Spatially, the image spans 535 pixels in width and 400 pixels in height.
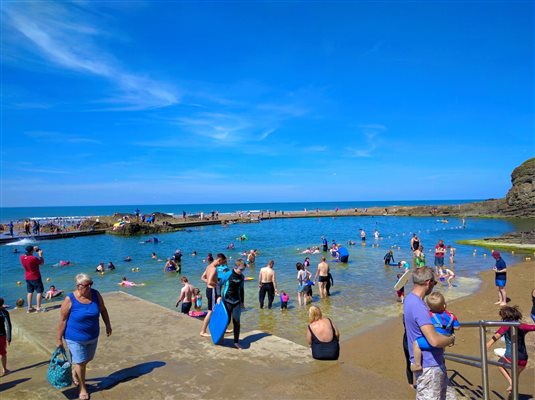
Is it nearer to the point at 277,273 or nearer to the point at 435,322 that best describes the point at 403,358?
the point at 435,322

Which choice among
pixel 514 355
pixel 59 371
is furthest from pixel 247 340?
pixel 514 355

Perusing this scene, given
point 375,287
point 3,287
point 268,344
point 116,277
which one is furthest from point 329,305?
point 3,287

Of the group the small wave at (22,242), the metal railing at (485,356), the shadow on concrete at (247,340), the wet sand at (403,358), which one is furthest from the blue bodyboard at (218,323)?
the small wave at (22,242)

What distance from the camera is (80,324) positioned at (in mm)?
4789

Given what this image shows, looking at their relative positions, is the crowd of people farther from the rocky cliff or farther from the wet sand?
the rocky cliff

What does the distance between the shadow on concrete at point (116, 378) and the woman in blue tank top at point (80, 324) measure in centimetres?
22

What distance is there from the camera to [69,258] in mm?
28312

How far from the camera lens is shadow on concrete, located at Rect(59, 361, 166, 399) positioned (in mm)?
5020

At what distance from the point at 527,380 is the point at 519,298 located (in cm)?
820

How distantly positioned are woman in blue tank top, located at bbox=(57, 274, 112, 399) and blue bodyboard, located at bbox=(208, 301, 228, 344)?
7.48ft

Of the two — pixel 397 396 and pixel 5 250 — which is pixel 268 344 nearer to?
pixel 397 396

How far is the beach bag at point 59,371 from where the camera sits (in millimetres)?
4945

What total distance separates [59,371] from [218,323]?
2549 millimetres

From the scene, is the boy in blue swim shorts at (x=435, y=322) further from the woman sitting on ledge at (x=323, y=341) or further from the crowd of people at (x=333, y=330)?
the woman sitting on ledge at (x=323, y=341)
